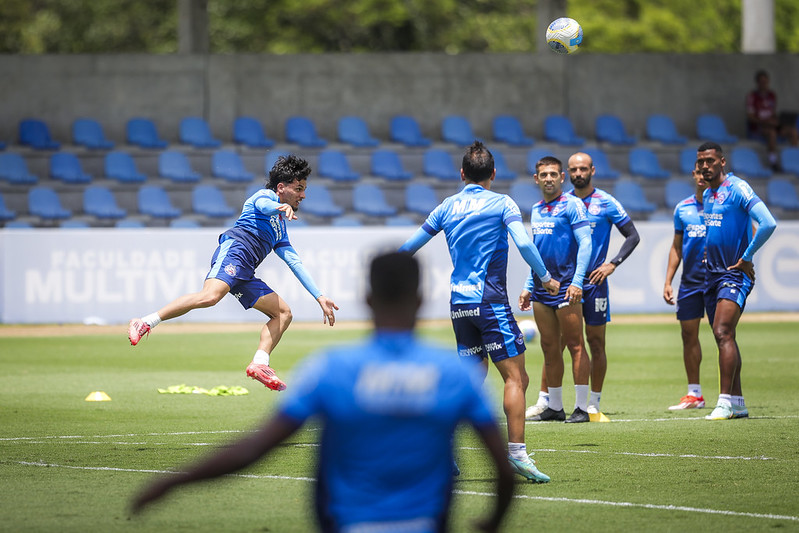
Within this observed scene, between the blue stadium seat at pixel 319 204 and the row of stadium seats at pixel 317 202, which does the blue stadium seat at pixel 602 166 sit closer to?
the row of stadium seats at pixel 317 202

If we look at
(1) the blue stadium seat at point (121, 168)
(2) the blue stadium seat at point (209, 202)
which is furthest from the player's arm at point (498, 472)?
(1) the blue stadium seat at point (121, 168)

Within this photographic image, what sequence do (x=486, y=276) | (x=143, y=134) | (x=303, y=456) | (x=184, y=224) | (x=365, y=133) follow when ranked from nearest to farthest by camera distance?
(x=486, y=276)
(x=303, y=456)
(x=184, y=224)
(x=143, y=134)
(x=365, y=133)

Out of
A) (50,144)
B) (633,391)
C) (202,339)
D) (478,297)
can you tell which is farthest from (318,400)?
(50,144)

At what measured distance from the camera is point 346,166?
29219 millimetres

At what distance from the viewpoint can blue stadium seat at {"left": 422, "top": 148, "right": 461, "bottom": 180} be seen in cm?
2938

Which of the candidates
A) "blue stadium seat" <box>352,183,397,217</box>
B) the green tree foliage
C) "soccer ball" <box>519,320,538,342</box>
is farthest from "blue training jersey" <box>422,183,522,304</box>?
the green tree foliage

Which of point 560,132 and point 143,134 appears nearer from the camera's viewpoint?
point 143,134

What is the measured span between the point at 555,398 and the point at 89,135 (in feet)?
68.7

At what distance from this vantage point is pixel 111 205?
27.2m

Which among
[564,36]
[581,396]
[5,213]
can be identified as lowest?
[581,396]

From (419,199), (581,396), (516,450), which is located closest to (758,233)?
(581,396)

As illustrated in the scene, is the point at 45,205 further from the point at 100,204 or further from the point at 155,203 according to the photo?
the point at 155,203

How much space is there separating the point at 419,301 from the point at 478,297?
4089mm

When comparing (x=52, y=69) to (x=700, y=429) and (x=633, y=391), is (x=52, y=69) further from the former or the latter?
(x=700, y=429)
